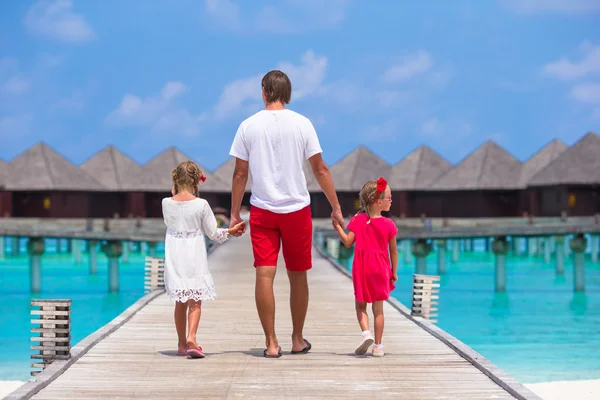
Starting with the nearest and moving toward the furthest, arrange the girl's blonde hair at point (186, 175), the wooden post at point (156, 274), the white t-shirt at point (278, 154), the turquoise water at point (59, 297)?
the white t-shirt at point (278, 154) < the girl's blonde hair at point (186, 175) < the wooden post at point (156, 274) < the turquoise water at point (59, 297)

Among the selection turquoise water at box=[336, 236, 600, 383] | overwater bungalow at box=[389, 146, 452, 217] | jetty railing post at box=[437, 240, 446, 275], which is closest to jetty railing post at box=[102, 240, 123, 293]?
turquoise water at box=[336, 236, 600, 383]

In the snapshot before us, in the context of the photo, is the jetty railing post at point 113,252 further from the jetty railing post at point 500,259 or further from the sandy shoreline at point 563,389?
the sandy shoreline at point 563,389

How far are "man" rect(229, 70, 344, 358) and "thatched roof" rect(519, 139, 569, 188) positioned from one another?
46.9 metres

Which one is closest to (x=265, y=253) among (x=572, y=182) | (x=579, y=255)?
(x=579, y=255)

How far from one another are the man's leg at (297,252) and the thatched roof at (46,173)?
4635cm

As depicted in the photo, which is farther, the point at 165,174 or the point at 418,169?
the point at 165,174

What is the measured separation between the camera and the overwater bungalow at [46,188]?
5138 centimetres

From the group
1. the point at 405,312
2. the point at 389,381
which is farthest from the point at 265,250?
the point at 405,312

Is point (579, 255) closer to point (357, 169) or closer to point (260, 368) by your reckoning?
point (260, 368)

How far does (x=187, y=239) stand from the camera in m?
6.53

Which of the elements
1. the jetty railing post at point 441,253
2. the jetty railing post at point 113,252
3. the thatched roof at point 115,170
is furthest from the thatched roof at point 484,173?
the jetty railing post at point 113,252

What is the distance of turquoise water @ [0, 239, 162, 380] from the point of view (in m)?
19.5

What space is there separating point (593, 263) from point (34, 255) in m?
28.5

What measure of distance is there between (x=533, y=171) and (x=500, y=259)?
27672 millimetres
